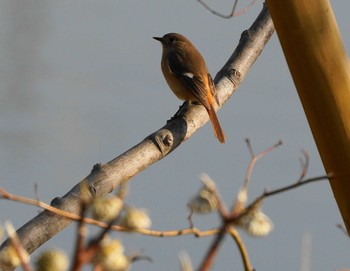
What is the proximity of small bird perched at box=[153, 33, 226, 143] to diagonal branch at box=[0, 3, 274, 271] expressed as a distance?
1059mm

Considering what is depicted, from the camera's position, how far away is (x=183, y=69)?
168 inches

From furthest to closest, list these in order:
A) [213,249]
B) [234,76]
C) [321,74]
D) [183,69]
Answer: [183,69] → [234,76] → [321,74] → [213,249]

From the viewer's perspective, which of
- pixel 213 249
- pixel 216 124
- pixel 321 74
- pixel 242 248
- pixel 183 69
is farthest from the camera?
pixel 183 69

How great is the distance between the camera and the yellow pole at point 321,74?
3.66 feet

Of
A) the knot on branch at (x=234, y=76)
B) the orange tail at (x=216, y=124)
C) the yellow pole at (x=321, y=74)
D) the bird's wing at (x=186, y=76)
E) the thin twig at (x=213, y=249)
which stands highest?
the bird's wing at (x=186, y=76)

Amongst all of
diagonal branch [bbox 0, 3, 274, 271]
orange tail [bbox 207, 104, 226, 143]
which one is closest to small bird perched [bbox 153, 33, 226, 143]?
orange tail [bbox 207, 104, 226, 143]

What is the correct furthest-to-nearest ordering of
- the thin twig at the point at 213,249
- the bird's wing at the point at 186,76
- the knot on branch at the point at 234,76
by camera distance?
the bird's wing at the point at 186,76 < the knot on branch at the point at 234,76 < the thin twig at the point at 213,249

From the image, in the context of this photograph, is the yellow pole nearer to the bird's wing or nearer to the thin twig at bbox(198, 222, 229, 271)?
the thin twig at bbox(198, 222, 229, 271)

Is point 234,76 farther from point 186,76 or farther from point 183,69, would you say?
point 183,69

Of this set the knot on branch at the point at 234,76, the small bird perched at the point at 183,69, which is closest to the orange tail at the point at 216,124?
the small bird perched at the point at 183,69

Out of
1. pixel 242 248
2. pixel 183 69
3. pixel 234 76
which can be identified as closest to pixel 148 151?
pixel 234 76

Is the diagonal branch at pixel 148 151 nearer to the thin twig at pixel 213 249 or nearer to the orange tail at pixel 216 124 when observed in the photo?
the orange tail at pixel 216 124

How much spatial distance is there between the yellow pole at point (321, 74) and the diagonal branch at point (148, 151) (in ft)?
1.15

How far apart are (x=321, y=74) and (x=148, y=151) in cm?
67
